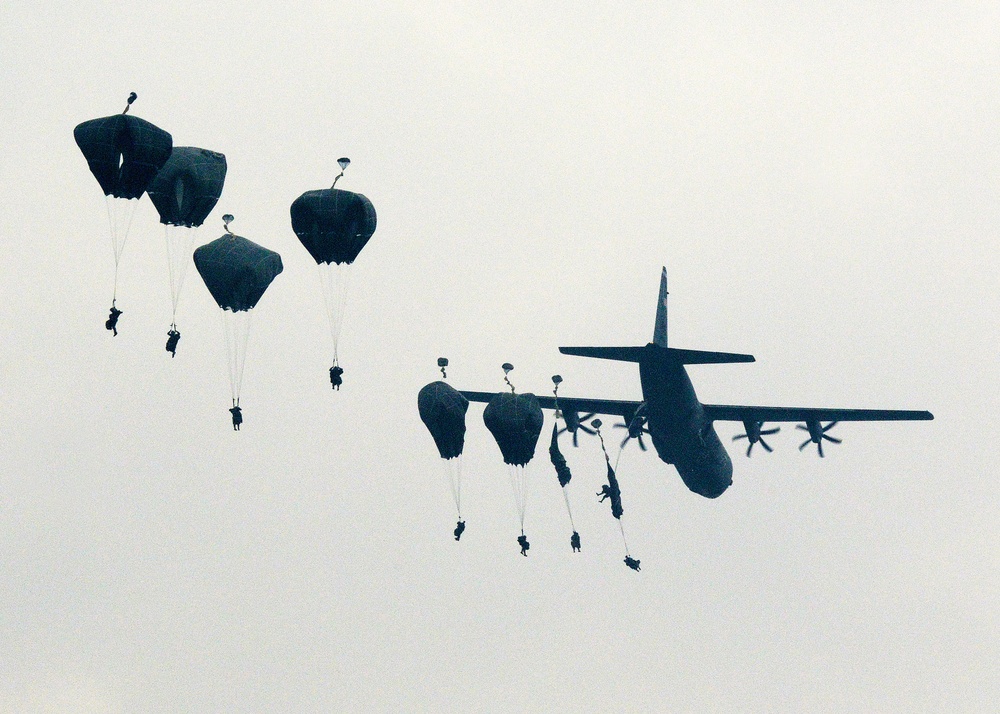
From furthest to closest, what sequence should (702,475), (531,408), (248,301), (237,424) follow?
(702,475) < (531,408) < (248,301) < (237,424)

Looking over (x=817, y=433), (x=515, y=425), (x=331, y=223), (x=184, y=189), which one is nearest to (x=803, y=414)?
(x=817, y=433)

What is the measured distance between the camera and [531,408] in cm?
5703

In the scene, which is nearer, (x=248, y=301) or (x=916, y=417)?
(x=248, y=301)

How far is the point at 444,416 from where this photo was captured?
5566 cm

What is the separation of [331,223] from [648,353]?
18326 mm

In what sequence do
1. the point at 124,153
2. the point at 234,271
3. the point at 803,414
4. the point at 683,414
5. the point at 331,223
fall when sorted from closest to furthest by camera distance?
1. the point at 124,153
2. the point at 234,271
3. the point at 331,223
4. the point at 683,414
5. the point at 803,414

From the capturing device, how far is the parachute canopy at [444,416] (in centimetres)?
5575

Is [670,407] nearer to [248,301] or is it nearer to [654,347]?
[654,347]

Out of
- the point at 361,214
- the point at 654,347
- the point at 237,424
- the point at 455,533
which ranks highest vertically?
the point at 361,214

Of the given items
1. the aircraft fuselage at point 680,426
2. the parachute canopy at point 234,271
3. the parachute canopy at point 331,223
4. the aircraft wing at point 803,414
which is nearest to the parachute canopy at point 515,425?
the parachute canopy at point 331,223

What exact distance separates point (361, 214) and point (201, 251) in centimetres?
598

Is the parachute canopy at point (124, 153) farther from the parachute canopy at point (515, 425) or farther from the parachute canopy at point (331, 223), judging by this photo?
the parachute canopy at point (515, 425)

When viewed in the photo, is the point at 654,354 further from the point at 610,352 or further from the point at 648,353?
the point at 610,352

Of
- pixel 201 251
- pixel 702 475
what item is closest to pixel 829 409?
pixel 702 475
